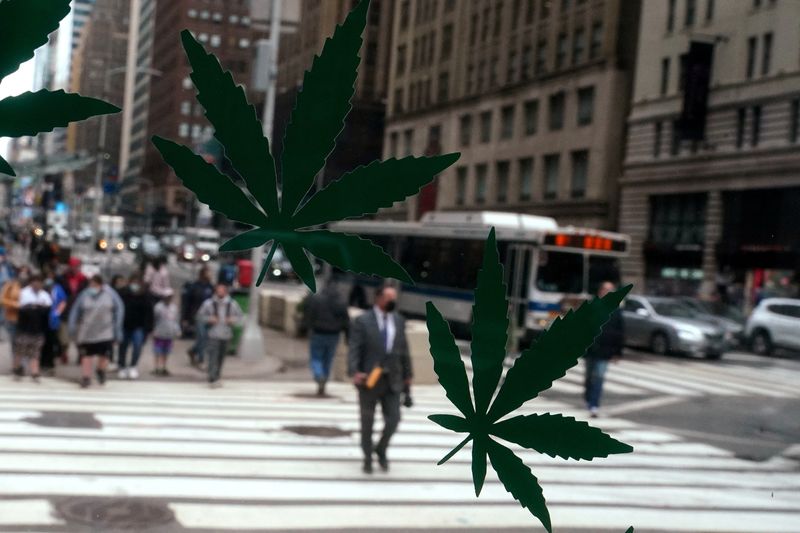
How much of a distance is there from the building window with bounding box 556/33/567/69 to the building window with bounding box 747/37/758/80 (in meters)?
0.18

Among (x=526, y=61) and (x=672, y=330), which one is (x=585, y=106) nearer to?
(x=526, y=61)

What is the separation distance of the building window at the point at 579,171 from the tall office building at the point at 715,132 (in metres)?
0.05

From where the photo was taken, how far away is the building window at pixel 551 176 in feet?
4.30

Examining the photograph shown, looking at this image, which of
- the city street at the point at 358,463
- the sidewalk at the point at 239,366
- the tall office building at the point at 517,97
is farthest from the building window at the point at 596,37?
the sidewalk at the point at 239,366

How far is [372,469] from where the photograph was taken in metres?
8.45

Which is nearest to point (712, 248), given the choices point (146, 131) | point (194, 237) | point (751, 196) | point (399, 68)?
point (751, 196)

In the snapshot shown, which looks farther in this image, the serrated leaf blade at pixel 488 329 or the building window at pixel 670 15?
the building window at pixel 670 15

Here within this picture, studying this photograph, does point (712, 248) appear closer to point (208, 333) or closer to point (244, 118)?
point (244, 118)

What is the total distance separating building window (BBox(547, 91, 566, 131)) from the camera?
1333 mm

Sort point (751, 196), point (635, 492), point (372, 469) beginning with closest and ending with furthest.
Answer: point (751, 196) → point (635, 492) → point (372, 469)

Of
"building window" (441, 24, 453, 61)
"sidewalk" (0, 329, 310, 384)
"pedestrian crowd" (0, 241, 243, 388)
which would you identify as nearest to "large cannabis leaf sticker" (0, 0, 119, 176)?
"building window" (441, 24, 453, 61)

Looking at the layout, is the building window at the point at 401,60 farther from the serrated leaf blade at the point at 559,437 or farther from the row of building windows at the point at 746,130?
the serrated leaf blade at the point at 559,437

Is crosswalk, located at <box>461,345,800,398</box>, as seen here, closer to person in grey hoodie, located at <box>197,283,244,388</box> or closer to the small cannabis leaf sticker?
the small cannabis leaf sticker

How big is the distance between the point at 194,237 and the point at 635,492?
4.66ft
